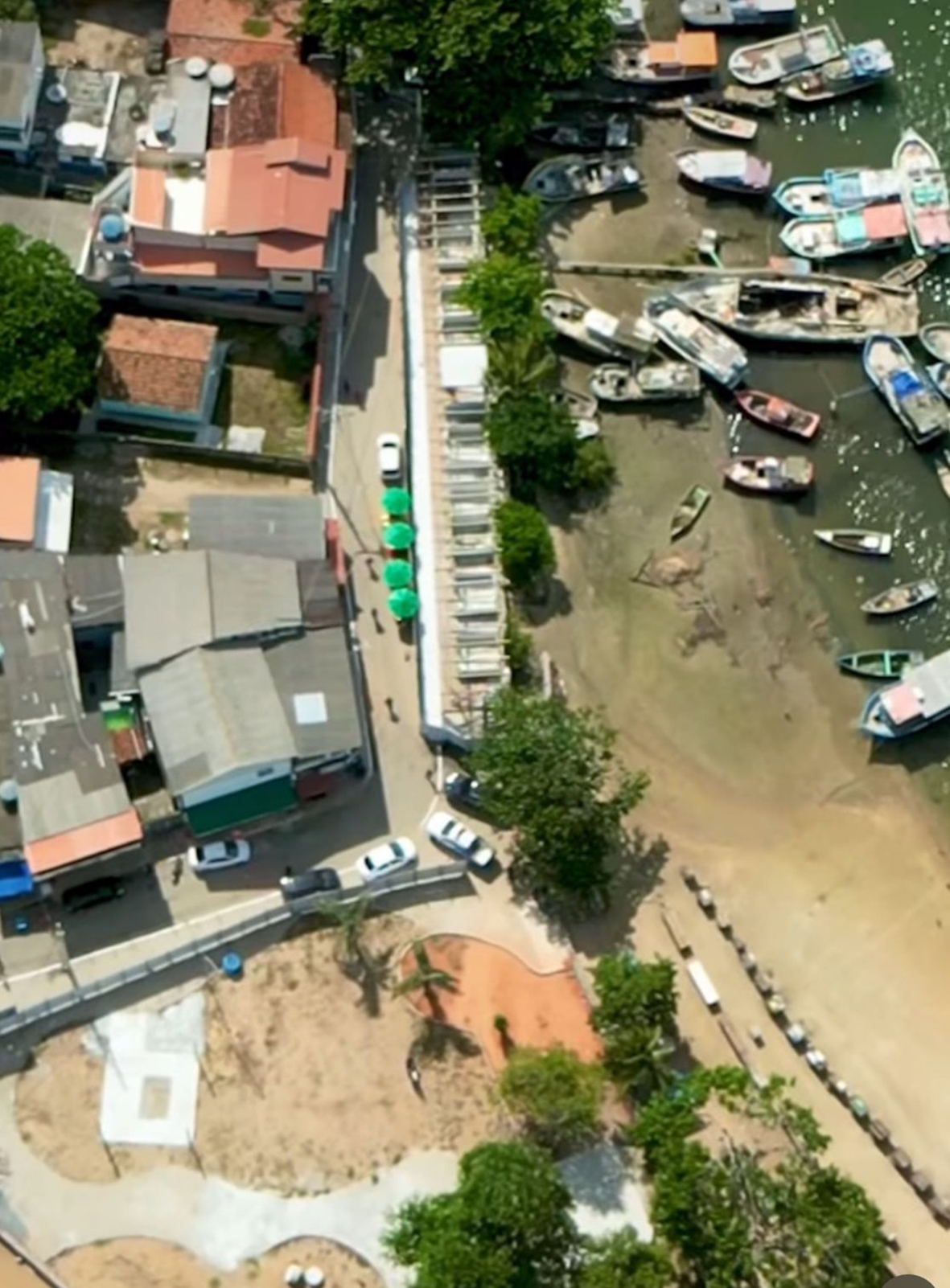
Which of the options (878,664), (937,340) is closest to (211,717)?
(878,664)

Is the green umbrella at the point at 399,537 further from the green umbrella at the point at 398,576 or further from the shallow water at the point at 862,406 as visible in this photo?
the shallow water at the point at 862,406

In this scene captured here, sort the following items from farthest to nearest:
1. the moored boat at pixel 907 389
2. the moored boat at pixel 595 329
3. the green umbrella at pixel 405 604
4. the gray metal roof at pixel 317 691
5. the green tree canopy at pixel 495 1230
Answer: the moored boat at pixel 907 389 → the moored boat at pixel 595 329 → the green umbrella at pixel 405 604 → the gray metal roof at pixel 317 691 → the green tree canopy at pixel 495 1230

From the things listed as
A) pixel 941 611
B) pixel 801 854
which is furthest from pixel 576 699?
pixel 941 611

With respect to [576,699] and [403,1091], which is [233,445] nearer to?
[576,699]

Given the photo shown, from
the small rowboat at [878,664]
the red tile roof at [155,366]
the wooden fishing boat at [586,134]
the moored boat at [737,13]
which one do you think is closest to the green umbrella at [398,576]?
the red tile roof at [155,366]

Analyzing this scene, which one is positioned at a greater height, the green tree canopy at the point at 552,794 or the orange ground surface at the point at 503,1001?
the green tree canopy at the point at 552,794

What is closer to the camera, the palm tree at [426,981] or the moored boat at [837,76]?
the palm tree at [426,981]

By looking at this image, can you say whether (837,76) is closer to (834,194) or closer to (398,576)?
(834,194)
